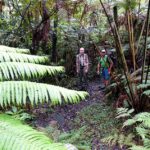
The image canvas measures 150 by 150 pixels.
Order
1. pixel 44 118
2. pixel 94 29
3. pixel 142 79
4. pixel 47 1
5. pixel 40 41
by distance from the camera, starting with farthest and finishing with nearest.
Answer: pixel 94 29
pixel 40 41
pixel 47 1
pixel 44 118
pixel 142 79

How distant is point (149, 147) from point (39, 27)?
6.95 m

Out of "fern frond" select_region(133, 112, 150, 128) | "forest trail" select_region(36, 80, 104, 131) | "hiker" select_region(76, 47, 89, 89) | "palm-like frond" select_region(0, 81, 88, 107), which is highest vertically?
"palm-like frond" select_region(0, 81, 88, 107)

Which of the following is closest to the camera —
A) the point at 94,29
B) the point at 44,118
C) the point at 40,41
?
the point at 44,118

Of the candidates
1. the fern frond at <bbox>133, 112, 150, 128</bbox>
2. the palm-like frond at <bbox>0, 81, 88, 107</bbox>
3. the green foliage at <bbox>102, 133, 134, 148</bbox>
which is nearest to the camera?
the palm-like frond at <bbox>0, 81, 88, 107</bbox>

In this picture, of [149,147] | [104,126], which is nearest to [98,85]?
[104,126]

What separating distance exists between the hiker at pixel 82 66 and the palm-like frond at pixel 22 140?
22.1 ft

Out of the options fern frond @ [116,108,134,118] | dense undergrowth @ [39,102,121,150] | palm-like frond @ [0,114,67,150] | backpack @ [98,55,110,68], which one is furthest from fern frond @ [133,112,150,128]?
backpack @ [98,55,110,68]

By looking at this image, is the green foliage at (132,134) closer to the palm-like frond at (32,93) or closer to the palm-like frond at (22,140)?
the palm-like frond at (32,93)

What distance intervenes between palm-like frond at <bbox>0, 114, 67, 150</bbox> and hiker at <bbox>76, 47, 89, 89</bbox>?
22.1 ft

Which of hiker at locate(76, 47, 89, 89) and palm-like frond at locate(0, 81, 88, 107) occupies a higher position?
palm-like frond at locate(0, 81, 88, 107)

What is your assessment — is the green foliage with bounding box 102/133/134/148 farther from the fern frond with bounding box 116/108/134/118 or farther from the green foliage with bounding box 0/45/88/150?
the green foliage with bounding box 0/45/88/150

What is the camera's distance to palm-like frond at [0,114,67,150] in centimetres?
209

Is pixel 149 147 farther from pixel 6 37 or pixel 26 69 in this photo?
pixel 6 37

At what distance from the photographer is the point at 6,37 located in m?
10.5
